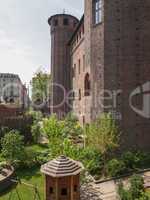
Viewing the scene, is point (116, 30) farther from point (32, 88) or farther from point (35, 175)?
point (32, 88)

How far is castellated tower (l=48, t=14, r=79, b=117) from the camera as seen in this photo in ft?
141

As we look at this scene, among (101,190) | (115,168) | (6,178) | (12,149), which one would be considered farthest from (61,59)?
(101,190)

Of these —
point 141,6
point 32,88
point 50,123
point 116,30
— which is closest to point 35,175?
point 50,123

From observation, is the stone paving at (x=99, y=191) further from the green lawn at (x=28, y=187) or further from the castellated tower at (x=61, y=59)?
the castellated tower at (x=61, y=59)

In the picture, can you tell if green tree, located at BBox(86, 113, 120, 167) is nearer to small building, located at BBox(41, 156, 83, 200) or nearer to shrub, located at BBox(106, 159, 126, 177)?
shrub, located at BBox(106, 159, 126, 177)

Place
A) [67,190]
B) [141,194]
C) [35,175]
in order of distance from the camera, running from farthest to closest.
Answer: [35,175]
[141,194]
[67,190]

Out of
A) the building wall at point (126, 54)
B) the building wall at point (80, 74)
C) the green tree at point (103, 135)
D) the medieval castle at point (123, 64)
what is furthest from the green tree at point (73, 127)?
the green tree at point (103, 135)

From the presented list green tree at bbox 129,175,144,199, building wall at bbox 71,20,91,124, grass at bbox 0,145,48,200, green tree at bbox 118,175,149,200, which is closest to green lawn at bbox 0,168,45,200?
grass at bbox 0,145,48,200

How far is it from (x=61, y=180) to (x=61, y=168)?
0.33 meters

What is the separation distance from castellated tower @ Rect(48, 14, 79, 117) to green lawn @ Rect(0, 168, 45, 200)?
79.6 feet

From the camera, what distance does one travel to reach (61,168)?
830cm

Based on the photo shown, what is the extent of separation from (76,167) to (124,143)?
550 inches

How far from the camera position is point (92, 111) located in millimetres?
23469

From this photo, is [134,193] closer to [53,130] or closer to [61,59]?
[53,130]
